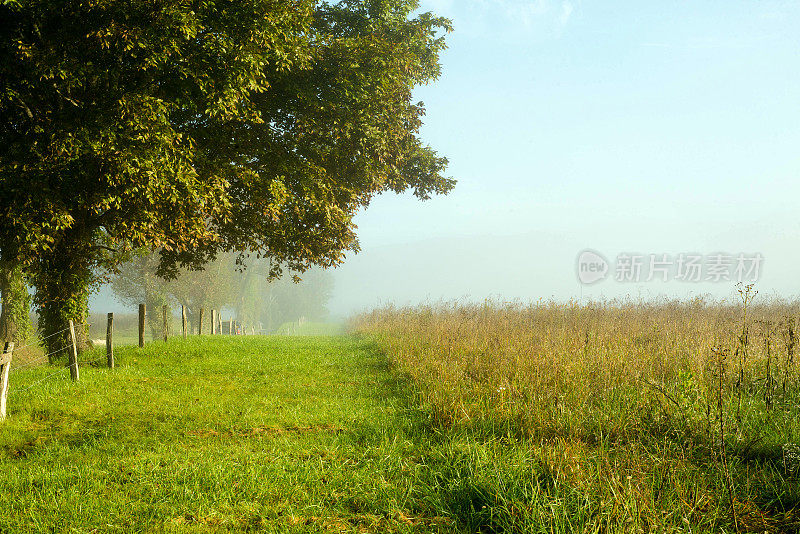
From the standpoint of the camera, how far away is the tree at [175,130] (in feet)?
34.6

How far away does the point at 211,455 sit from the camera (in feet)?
20.5

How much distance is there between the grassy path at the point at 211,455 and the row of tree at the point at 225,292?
668 cm

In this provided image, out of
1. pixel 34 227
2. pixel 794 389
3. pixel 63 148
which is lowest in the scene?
pixel 794 389

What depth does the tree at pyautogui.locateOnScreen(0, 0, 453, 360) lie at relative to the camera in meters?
10.5

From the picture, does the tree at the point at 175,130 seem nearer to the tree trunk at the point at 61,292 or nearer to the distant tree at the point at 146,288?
the tree trunk at the point at 61,292

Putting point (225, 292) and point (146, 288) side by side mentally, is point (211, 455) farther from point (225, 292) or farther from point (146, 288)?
point (225, 292)

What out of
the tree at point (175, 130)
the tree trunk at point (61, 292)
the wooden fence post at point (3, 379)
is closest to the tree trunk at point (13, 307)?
the tree at point (175, 130)

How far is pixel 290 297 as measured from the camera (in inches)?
2921

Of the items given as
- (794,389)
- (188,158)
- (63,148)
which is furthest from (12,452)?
(794,389)

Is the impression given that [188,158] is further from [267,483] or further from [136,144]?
[267,483]

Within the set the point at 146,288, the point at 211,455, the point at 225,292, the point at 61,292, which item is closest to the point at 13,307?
the point at 61,292

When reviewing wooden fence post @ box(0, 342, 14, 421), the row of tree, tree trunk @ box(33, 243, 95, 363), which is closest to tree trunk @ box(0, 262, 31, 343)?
the row of tree

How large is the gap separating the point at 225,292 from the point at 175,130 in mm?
36162

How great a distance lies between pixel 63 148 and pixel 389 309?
18.0 metres
